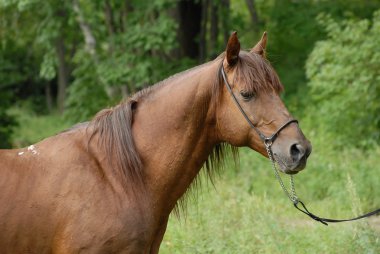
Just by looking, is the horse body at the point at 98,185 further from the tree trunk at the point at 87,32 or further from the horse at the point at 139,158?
the tree trunk at the point at 87,32

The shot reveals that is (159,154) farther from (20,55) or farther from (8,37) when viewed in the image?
(20,55)

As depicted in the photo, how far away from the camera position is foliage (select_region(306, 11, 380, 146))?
980 cm

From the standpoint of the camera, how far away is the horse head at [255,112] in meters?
3.44

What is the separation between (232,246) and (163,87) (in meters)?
2.43

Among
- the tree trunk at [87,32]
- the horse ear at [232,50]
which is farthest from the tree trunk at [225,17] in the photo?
the horse ear at [232,50]

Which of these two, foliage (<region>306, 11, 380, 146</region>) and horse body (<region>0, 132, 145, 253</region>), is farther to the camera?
foliage (<region>306, 11, 380, 146</region>)

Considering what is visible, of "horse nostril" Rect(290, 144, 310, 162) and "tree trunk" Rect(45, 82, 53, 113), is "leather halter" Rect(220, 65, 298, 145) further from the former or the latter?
"tree trunk" Rect(45, 82, 53, 113)

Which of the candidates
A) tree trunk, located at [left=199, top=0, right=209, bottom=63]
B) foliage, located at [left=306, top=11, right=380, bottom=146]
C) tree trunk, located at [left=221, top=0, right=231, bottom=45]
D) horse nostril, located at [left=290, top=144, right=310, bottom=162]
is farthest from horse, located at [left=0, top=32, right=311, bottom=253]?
tree trunk, located at [left=221, top=0, right=231, bottom=45]

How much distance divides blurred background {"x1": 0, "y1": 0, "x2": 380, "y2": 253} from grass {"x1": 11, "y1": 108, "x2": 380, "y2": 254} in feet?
0.05

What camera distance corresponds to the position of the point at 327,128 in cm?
1099

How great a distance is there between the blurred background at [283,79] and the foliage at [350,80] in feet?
0.06

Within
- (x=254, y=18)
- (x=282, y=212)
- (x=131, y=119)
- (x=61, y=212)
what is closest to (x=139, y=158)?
(x=131, y=119)

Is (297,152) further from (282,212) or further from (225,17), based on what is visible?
(225,17)

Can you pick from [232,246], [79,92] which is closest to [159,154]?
[232,246]
